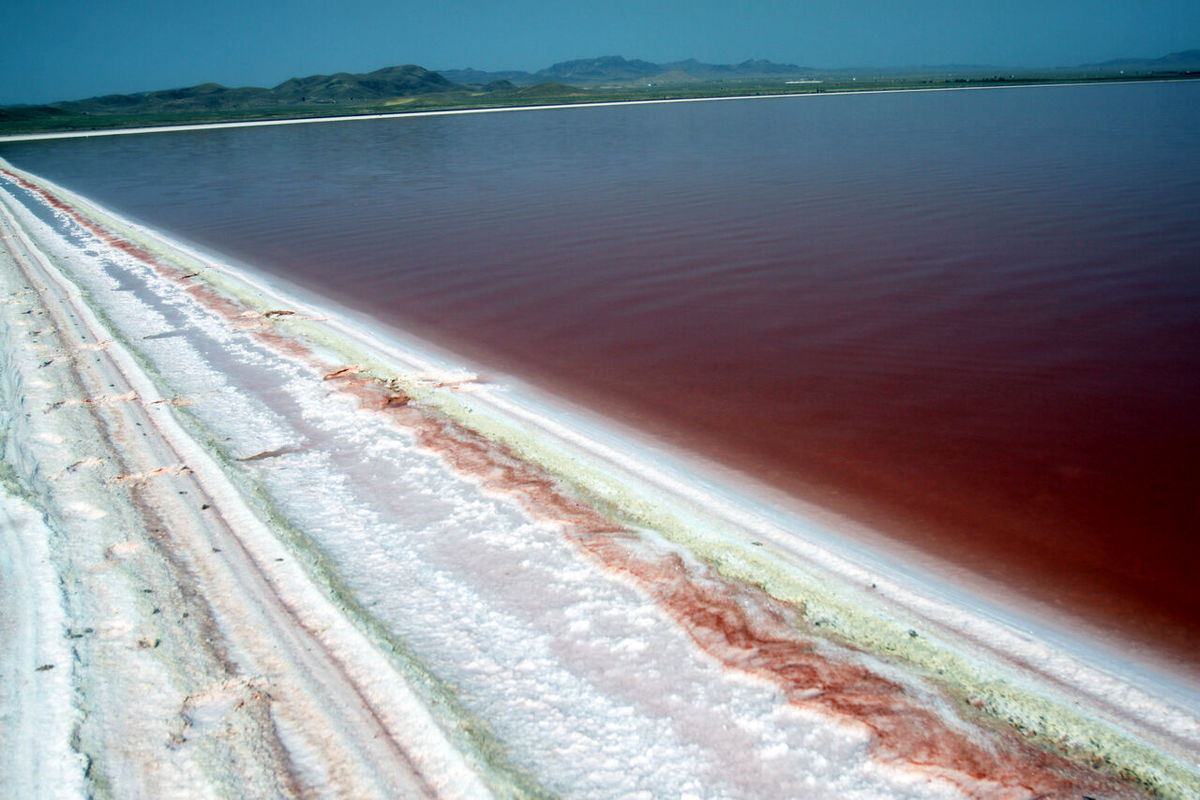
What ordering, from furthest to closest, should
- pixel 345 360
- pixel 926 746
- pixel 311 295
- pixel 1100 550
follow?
1. pixel 311 295
2. pixel 345 360
3. pixel 1100 550
4. pixel 926 746

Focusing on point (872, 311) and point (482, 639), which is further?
point (872, 311)

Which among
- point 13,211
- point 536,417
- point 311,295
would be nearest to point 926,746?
point 536,417

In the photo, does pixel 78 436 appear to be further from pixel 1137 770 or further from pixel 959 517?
pixel 1137 770

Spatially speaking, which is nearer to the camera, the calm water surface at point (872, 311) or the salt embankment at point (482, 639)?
the salt embankment at point (482, 639)

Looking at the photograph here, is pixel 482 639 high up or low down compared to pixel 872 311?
down
